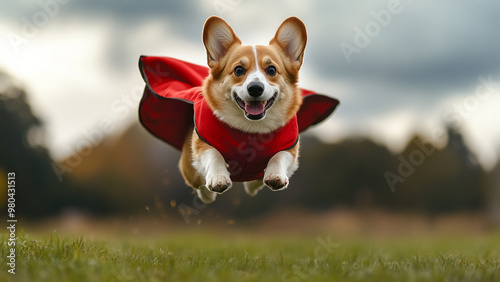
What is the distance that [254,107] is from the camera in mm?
4738

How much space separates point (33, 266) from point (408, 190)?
21.8m

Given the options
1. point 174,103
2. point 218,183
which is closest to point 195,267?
point 218,183

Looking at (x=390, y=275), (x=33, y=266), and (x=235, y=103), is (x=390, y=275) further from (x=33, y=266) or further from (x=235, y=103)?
(x=33, y=266)

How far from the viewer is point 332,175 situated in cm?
2211

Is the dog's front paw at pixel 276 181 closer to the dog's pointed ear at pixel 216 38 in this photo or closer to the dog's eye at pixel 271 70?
the dog's eye at pixel 271 70

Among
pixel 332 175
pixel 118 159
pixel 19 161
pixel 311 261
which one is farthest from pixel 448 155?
pixel 311 261

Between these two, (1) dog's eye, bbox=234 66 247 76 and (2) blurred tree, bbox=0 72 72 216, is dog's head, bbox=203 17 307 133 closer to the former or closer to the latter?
(1) dog's eye, bbox=234 66 247 76

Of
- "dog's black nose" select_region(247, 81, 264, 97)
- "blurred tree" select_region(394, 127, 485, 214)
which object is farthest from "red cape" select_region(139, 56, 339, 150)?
"blurred tree" select_region(394, 127, 485, 214)

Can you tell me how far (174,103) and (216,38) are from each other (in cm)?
124

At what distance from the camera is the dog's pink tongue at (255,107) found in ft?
15.5

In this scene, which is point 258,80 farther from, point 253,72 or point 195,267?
point 195,267

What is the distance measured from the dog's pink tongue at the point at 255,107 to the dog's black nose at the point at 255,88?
6.9 inches

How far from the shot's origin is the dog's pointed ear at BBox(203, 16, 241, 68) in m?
5.10

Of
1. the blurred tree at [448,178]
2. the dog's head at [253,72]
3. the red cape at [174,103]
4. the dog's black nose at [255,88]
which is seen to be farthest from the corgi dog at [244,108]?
the blurred tree at [448,178]
